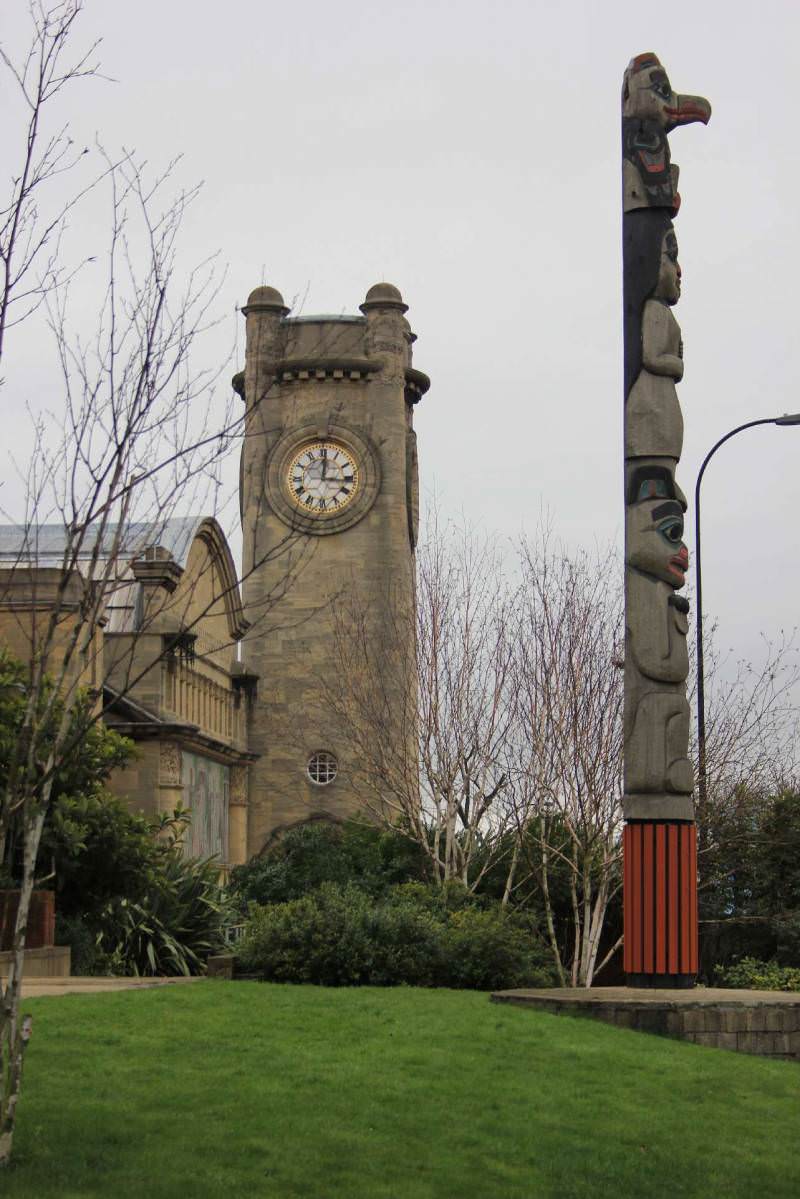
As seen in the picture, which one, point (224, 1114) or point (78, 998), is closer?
point (224, 1114)

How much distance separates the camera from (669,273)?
62.2ft

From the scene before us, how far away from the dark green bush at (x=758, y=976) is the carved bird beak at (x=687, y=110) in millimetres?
12027

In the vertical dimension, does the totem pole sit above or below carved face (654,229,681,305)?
below

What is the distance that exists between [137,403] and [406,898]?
15.3 metres

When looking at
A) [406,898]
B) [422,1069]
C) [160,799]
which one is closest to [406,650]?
[160,799]

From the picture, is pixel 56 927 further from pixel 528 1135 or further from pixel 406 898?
pixel 528 1135

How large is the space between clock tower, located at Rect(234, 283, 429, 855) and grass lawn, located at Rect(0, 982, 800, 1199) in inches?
1093

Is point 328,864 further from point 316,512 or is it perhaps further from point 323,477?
point 323,477

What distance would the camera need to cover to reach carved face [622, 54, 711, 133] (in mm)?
19203

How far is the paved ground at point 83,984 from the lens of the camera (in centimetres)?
1800

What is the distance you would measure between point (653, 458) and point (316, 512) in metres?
28.0

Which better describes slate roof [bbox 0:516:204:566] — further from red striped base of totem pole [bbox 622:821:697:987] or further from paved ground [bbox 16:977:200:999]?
red striped base of totem pole [bbox 622:821:697:987]

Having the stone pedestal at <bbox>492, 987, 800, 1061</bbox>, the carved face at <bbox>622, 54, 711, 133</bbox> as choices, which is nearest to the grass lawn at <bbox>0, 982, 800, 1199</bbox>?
the stone pedestal at <bbox>492, 987, 800, 1061</bbox>

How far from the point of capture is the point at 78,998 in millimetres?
16750
